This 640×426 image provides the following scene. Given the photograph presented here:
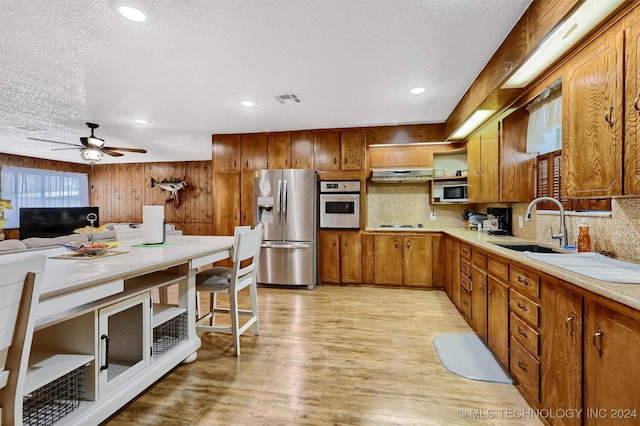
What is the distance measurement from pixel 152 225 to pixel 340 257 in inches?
110

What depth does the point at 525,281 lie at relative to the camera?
1.78 meters

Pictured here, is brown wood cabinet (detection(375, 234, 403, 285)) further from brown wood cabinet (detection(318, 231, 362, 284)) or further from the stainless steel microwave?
the stainless steel microwave

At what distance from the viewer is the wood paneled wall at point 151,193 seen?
8.46 m

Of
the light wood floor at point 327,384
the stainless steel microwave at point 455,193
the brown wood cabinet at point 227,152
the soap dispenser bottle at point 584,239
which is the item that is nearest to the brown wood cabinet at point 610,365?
the light wood floor at point 327,384

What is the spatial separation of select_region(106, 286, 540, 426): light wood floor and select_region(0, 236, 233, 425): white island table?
0.70 feet

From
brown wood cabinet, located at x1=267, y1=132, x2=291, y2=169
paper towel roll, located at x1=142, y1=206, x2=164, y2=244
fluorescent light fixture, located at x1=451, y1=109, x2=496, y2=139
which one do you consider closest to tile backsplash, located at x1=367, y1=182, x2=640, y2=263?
fluorescent light fixture, located at x1=451, y1=109, x2=496, y2=139

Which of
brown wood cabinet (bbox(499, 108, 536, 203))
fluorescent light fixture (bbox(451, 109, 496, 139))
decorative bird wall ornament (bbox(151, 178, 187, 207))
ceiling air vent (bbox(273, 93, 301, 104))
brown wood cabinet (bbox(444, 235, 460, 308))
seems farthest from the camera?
decorative bird wall ornament (bbox(151, 178, 187, 207))

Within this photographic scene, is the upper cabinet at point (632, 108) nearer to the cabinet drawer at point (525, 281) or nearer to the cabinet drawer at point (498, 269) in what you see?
the cabinet drawer at point (525, 281)

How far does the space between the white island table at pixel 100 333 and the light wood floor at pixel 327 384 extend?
21 cm

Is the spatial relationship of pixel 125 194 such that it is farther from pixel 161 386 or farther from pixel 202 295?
pixel 161 386

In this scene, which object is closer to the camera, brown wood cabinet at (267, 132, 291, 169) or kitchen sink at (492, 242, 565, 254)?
kitchen sink at (492, 242, 565, 254)

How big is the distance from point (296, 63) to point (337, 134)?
6.93ft

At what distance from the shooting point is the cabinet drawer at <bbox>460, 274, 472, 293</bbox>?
2.95 meters

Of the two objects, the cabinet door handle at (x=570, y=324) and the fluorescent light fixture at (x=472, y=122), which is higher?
the fluorescent light fixture at (x=472, y=122)
